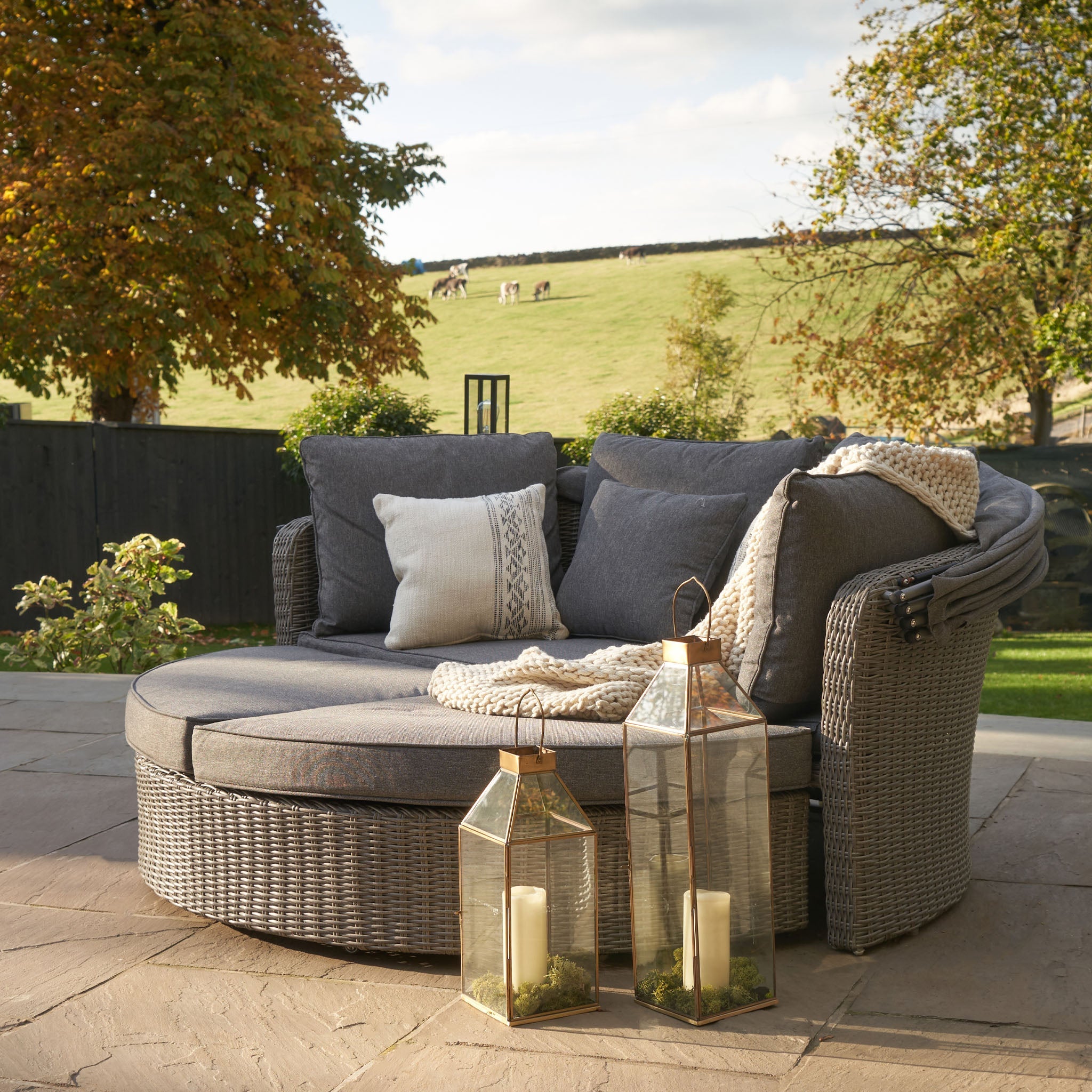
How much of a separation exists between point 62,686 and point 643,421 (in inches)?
156

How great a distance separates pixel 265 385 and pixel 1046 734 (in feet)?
95.7

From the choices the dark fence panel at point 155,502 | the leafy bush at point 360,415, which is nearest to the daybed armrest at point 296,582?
the leafy bush at point 360,415

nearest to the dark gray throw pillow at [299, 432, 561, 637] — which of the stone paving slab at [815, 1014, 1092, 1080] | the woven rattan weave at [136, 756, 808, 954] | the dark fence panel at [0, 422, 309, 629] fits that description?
the woven rattan weave at [136, 756, 808, 954]

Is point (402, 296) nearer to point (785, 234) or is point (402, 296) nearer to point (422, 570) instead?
point (785, 234)

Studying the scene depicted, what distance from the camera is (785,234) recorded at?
407 inches

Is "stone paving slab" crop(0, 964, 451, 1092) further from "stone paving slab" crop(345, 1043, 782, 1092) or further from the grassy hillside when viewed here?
the grassy hillside

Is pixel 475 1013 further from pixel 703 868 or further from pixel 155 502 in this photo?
pixel 155 502

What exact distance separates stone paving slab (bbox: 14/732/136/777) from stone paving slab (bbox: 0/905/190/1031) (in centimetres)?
107

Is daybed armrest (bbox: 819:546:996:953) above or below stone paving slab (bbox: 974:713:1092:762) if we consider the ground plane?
above

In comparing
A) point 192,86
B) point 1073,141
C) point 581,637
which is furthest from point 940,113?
point 581,637

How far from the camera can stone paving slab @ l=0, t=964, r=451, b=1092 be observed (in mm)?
1617

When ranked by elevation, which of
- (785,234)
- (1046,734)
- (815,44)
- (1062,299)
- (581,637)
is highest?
(815,44)

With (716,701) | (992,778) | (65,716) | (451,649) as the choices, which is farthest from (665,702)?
(65,716)

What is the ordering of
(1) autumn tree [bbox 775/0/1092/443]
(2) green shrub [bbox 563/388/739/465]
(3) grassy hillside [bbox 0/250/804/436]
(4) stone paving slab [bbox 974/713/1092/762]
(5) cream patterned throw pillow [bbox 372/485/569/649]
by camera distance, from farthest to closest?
(3) grassy hillside [bbox 0/250/804/436], (1) autumn tree [bbox 775/0/1092/443], (2) green shrub [bbox 563/388/739/465], (4) stone paving slab [bbox 974/713/1092/762], (5) cream patterned throw pillow [bbox 372/485/569/649]
